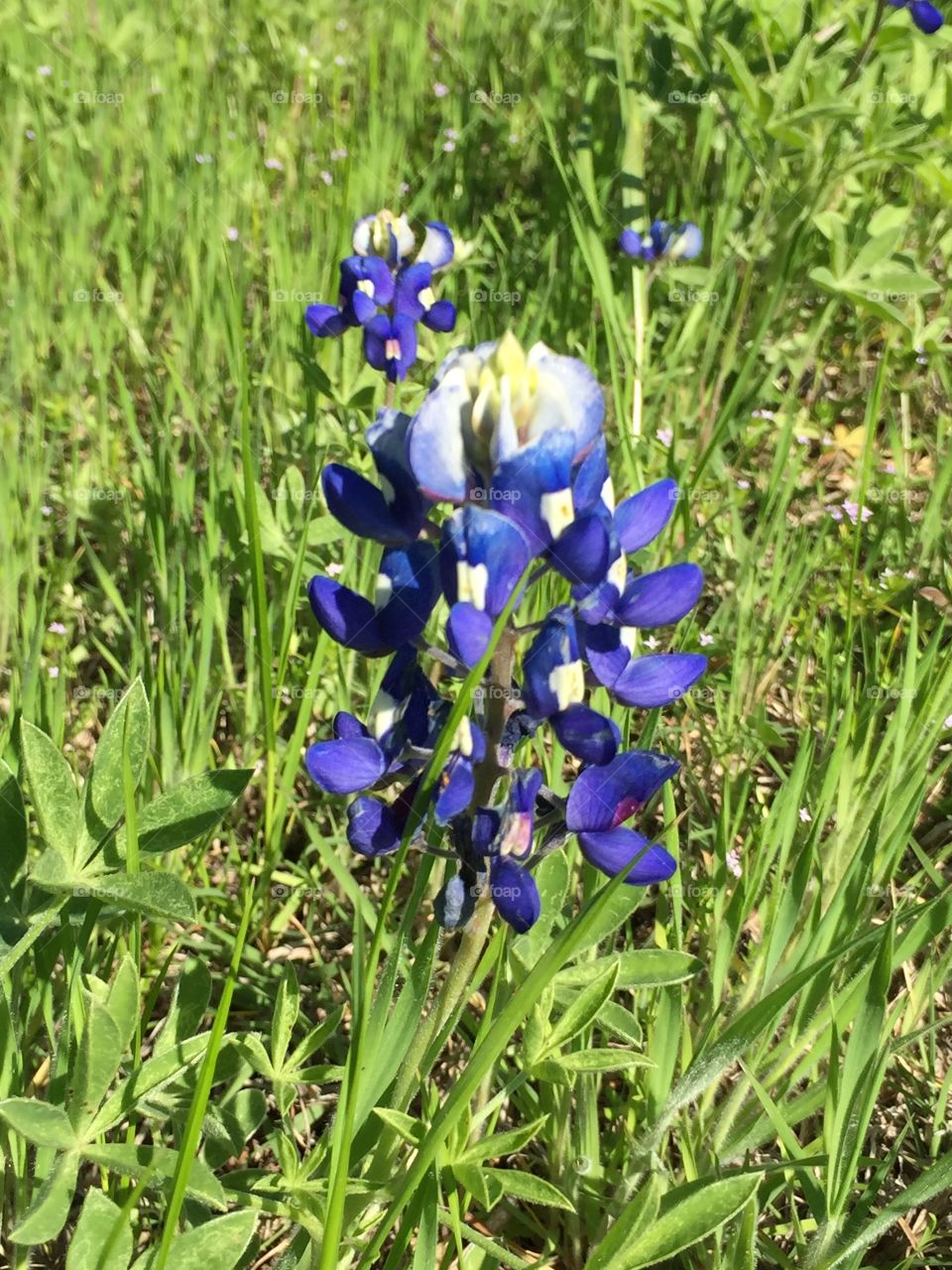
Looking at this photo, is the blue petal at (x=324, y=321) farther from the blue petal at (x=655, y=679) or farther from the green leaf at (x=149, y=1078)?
the green leaf at (x=149, y=1078)

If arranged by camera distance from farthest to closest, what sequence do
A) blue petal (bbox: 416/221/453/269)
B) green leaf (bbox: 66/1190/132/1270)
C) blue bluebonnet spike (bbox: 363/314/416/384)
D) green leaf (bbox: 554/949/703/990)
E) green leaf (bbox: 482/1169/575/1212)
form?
blue petal (bbox: 416/221/453/269) → blue bluebonnet spike (bbox: 363/314/416/384) → green leaf (bbox: 554/949/703/990) → green leaf (bbox: 482/1169/575/1212) → green leaf (bbox: 66/1190/132/1270)

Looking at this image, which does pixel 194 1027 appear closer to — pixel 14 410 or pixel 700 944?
pixel 700 944

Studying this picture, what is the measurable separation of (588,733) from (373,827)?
0.89 feet

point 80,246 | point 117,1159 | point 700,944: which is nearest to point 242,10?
point 80,246

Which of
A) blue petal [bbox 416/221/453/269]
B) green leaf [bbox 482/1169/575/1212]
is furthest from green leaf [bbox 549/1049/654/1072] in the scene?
blue petal [bbox 416/221/453/269]

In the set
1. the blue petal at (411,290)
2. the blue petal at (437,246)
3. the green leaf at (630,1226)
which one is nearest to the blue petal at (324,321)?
the blue petal at (411,290)

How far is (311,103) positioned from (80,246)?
144 centimetres

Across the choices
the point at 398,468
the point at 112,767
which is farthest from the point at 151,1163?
the point at 398,468

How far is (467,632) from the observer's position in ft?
3.68

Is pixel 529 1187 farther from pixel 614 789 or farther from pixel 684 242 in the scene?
pixel 684 242

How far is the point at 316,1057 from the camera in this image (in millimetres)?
1930

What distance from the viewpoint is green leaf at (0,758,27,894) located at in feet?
4.99

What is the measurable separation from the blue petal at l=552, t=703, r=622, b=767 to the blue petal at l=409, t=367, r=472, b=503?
27cm

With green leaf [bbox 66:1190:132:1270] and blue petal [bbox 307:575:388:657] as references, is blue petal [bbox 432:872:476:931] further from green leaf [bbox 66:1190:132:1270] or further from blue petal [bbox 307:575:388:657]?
green leaf [bbox 66:1190:132:1270]
